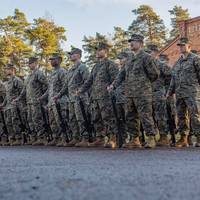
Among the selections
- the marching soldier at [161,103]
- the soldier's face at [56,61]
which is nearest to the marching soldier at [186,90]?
the marching soldier at [161,103]

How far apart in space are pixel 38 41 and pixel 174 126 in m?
46.4

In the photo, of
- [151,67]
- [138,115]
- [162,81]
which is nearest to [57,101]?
[162,81]

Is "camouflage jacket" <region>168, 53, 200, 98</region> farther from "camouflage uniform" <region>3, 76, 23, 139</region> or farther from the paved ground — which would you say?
"camouflage uniform" <region>3, 76, 23, 139</region>

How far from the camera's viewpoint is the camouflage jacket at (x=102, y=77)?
11.5 metres

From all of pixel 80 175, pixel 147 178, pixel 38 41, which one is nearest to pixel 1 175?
pixel 80 175

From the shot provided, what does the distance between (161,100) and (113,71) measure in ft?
3.71

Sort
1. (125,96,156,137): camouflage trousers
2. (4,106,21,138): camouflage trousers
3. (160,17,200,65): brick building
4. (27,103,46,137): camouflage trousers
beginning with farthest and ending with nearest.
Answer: (160,17,200,65): brick building → (4,106,21,138): camouflage trousers → (27,103,46,137): camouflage trousers → (125,96,156,137): camouflage trousers

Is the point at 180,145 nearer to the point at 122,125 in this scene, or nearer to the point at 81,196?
the point at 122,125

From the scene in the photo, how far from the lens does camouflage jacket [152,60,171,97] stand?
38.7 ft

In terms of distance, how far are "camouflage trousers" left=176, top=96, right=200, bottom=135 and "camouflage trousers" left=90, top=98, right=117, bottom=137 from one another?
1318 millimetres

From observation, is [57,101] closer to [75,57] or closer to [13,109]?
[75,57]

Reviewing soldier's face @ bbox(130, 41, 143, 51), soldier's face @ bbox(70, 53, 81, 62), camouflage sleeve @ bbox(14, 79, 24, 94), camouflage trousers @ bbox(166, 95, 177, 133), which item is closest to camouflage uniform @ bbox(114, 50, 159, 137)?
soldier's face @ bbox(130, 41, 143, 51)

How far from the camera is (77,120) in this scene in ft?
41.2

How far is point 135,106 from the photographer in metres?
10.7
